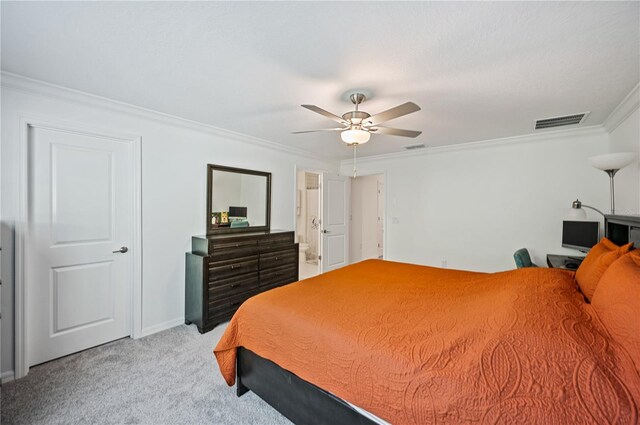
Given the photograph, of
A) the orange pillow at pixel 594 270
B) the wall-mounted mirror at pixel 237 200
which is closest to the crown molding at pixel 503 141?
the wall-mounted mirror at pixel 237 200

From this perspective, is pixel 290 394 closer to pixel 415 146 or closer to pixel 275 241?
pixel 275 241

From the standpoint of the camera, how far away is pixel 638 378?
0.84 m

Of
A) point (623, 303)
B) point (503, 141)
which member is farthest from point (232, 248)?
point (503, 141)

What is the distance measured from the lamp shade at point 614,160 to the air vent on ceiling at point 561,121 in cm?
70

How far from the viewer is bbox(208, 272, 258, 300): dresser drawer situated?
2.91m

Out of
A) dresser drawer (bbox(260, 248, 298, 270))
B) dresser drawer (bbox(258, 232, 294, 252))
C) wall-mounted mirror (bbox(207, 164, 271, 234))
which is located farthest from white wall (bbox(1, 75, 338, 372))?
dresser drawer (bbox(260, 248, 298, 270))

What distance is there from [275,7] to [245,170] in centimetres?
256

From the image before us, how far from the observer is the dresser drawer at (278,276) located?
3.46m

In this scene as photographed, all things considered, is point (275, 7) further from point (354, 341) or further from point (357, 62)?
point (354, 341)

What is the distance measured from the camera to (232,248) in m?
3.12

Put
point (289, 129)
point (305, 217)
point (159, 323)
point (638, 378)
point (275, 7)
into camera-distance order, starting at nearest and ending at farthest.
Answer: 1. point (638, 378)
2. point (275, 7)
3. point (159, 323)
4. point (289, 129)
5. point (305, 217)

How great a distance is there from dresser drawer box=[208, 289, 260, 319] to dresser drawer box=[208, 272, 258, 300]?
43 mm

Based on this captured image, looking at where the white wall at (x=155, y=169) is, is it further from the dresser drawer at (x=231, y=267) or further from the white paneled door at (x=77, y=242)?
the dresser drawer at (x=231, y=267)

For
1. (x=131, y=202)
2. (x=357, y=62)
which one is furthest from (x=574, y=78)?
(x=131, y=202)
